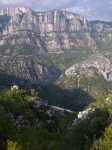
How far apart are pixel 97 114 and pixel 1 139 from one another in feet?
303

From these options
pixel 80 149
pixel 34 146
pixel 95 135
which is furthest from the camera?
pixel 95 135

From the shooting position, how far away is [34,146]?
321ft

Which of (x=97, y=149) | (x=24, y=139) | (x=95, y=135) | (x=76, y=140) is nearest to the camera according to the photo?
(x=24, y=139)

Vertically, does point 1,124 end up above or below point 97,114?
above

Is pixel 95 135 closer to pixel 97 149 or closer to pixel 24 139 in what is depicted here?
pixel 97 149

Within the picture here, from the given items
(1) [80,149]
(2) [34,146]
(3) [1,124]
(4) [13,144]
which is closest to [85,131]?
(1) [80,149]

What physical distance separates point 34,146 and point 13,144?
1062 cm

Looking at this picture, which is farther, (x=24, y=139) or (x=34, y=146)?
(x=24, y=139)

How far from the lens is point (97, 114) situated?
195875mm

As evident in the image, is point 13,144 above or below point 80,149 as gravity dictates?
above

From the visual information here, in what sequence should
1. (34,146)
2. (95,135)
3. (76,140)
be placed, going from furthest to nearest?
1. (95,135)
2. (76,140)
3. (34,146)

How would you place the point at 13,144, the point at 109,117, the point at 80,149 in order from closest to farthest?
the point at 13,144 < the point at 80,149 < the point at 109,117

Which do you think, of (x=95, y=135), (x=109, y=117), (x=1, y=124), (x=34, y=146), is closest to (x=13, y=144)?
(x=34, y=146)

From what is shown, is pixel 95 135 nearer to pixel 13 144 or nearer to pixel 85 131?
pixel 85 131
